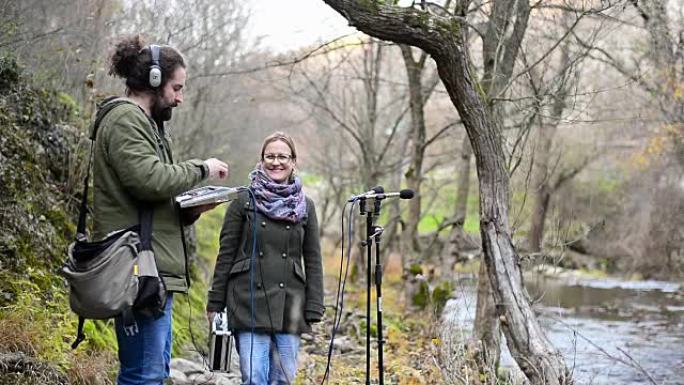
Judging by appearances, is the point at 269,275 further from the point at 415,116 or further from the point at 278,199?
the point at 415,116

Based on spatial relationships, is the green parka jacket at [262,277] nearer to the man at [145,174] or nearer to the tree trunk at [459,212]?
the man at [145,174]

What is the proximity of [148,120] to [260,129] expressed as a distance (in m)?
19.6

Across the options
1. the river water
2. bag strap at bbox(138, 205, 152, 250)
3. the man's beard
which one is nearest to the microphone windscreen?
the man's beard

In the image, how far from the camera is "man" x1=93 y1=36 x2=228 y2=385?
338cm

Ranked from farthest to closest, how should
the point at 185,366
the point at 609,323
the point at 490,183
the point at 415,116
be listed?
the point at 609,323
the point at 415,116
the point at 185,366
the point at 490,183

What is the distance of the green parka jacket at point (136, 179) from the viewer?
336cm

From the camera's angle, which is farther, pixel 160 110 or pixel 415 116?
pixel 415 116

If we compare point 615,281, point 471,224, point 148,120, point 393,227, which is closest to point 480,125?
point 148,120

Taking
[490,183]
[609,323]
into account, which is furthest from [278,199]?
[609,323]

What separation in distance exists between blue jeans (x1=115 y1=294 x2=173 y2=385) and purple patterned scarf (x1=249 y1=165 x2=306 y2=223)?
1122 millimetres

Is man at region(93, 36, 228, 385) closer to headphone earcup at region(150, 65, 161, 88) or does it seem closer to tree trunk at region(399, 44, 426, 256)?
headphone earcup at region(150, 65, 161, 88)

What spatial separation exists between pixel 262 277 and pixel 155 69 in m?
1.44

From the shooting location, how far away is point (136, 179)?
3.35 meters

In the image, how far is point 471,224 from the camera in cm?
1978
